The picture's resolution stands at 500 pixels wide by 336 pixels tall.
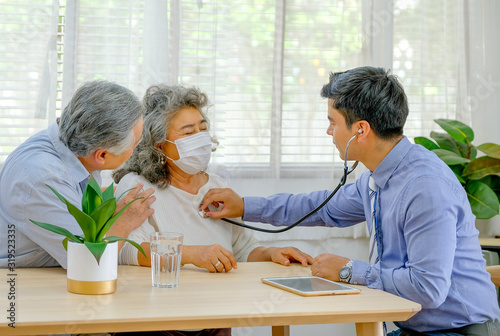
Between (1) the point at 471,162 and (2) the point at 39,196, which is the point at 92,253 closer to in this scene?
(2) the point at 39,196

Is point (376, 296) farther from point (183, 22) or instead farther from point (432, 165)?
point (183, 22)

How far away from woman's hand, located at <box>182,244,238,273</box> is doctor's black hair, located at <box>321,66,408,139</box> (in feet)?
1.86

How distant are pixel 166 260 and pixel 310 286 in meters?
0.39

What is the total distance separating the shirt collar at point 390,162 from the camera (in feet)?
5.83

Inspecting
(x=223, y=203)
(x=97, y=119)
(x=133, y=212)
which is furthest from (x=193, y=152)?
(x=97, y=119)

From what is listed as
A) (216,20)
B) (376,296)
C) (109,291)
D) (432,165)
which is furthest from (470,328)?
(216,20)

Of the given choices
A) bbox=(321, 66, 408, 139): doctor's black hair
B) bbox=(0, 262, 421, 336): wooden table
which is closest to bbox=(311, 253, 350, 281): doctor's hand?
bbox=(0, 262, 421, 336): wooden table

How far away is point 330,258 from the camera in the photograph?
5.66 feet

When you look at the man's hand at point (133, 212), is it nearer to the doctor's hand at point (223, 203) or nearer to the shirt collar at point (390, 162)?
the doctor's hand at point (223, 203)

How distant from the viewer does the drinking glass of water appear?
4.99 ft

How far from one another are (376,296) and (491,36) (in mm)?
2005

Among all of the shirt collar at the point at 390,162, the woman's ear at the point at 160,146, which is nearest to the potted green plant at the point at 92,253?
the woman's ear at the point at 160,146

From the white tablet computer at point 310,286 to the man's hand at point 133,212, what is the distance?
1.59ft

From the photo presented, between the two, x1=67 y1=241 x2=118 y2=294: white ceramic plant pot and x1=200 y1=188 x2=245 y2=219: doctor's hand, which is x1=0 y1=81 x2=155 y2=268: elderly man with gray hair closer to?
x1=67 y1=241 x2=118 y2=294: white ceramic plant pot
